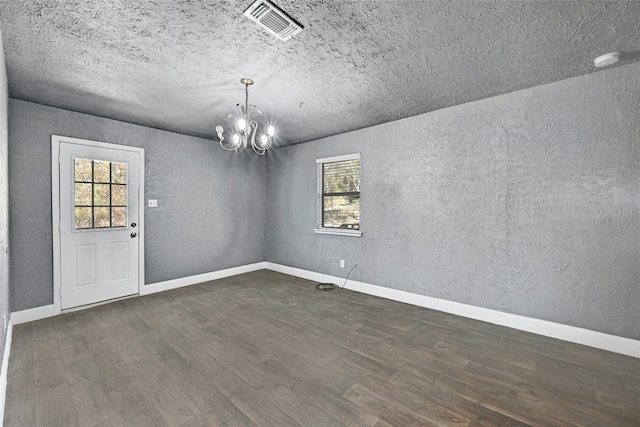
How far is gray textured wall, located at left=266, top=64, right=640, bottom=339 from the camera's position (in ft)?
8.27

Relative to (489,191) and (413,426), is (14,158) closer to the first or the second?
(413,426)

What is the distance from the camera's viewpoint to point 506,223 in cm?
308

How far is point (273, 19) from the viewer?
185 cm

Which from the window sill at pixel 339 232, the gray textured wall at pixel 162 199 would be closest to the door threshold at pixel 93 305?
the gray textured wall at pixel 162 199

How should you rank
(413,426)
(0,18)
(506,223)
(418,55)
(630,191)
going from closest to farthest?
(413,426), (0,18), (418,55), (630,191), (506,223)

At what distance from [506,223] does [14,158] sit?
18.4 ft

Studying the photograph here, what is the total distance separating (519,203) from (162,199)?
16.0 ft

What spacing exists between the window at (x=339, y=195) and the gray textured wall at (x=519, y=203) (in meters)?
0.21

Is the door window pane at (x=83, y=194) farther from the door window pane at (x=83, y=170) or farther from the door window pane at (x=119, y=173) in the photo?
the door window pane at (x=119, y=173)

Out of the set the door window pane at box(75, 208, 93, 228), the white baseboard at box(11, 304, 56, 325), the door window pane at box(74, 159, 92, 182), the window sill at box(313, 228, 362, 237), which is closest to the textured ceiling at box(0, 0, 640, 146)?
the door window pane at box(74, 159, 92, 182)

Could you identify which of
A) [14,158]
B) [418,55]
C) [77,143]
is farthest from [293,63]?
[14,158]

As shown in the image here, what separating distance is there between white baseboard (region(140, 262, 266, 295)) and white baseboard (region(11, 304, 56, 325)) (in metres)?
0.99

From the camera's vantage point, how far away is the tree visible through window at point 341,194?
452 centimetres

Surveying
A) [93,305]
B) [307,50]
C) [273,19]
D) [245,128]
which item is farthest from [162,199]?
[273,19]
